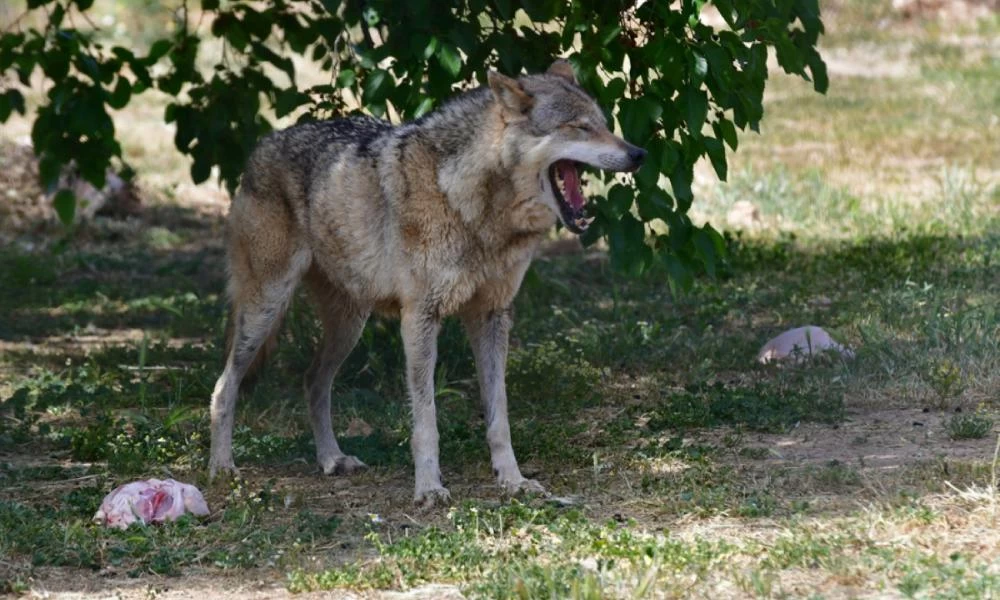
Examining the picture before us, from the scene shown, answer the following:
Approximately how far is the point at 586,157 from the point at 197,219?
7249mm

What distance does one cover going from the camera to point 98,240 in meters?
11.8

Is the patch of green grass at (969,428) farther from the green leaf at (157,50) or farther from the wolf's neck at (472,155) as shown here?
the green leaf at (157,50)

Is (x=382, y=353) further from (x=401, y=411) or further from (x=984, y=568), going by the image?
(x=984, y=568)

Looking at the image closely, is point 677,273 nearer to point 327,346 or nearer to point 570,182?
point 570,182

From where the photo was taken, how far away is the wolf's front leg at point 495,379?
614 centimetres

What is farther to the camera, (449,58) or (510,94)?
(449,58)

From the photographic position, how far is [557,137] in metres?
5.79

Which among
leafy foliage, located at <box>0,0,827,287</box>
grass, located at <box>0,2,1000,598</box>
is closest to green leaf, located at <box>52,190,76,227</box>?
grass, located at <box>0,2,1000,598</box>

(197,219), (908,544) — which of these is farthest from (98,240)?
(908,544)

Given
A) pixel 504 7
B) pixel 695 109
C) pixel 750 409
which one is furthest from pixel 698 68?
pixel 750 409

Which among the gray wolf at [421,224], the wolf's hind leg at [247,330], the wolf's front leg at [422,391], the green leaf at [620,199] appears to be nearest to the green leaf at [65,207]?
the gray wolf at [421,224]

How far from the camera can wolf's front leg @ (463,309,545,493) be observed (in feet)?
20.1

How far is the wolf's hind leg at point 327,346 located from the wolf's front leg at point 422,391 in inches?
26.1

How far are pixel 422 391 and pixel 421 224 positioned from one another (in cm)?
67
